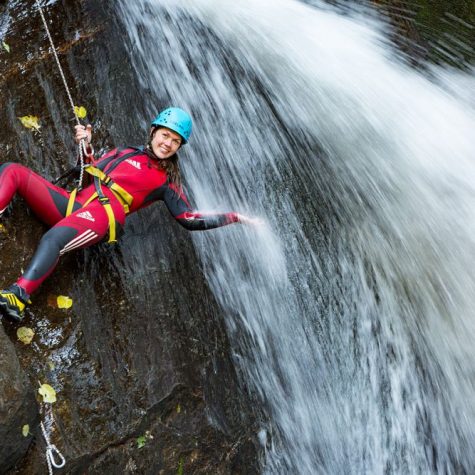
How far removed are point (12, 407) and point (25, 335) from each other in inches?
23.9

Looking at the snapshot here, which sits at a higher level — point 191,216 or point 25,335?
point 191,216

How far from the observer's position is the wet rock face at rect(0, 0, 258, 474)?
412cm

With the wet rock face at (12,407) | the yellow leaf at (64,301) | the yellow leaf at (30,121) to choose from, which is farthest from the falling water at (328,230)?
the wet rock face at (12,407)

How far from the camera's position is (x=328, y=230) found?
20.7 ft

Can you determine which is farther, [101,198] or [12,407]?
[101,198]

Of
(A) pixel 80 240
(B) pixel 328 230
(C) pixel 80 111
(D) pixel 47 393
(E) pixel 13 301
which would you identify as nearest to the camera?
(E) pixel 13 301

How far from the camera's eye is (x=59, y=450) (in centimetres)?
392

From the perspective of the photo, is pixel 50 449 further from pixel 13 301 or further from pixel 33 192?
pixel 33 192

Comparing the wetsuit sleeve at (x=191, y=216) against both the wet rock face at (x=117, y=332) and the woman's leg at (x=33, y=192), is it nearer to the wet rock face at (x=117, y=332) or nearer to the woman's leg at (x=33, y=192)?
the wet rock face at (x=117, y=332)

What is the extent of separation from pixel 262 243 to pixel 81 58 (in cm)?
251

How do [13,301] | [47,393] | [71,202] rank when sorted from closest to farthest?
[13,301] < [47,393] < [71,202]

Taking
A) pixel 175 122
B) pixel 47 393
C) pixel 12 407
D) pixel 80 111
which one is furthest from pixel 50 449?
pixel 80 111

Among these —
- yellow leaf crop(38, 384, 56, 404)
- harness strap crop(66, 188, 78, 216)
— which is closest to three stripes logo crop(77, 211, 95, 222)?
harness strap crop(66, 188, 78, 216)

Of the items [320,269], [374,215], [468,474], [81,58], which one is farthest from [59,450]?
[468,474]
